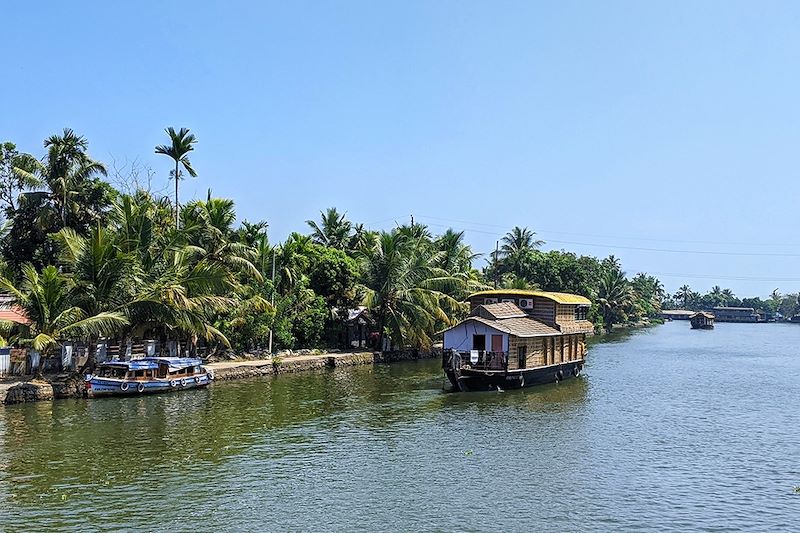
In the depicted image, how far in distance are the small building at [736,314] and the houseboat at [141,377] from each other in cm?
16210

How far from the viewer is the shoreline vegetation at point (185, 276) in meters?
28.9

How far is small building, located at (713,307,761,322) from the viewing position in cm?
16725

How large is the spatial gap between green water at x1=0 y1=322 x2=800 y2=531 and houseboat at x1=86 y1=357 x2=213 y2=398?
94cm

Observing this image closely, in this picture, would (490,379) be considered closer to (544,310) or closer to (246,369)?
(544,310)

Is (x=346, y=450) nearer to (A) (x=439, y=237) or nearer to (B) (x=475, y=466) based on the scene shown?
(B) (x=475, y=466)

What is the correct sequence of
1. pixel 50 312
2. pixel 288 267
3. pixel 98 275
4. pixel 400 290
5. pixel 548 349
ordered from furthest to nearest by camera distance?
pixel 400 290 → pixel 288 267 → pixel 548 349 → pixel 98 275 → pixel 50 312

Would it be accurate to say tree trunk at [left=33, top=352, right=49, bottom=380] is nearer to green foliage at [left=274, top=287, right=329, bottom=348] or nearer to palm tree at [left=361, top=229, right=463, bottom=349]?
green foliage at [left=274, top=287, right=329, bottom=348]

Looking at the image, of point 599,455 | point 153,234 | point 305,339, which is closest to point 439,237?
point 305,339

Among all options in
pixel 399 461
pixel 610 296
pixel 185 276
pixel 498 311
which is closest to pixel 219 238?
pixel 185 276

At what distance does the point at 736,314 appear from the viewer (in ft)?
554

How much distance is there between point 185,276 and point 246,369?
652 centimetres

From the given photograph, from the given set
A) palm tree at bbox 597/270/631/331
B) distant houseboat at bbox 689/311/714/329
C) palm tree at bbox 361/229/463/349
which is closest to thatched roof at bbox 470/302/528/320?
palm tree at bbox 361/229/463/349

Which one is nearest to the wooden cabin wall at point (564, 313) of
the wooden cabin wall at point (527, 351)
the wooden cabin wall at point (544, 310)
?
the wooden cabin wall at point (544, 310)

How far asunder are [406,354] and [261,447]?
94.6 ft
